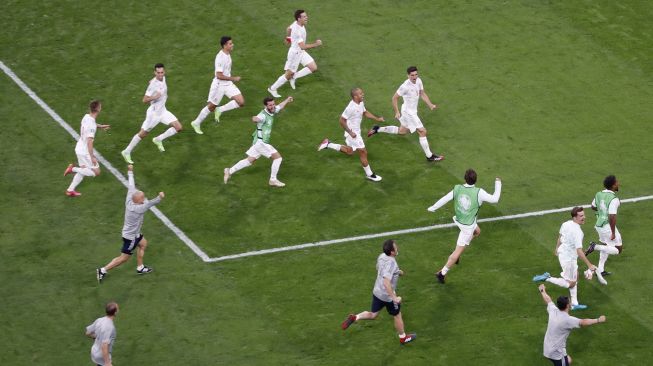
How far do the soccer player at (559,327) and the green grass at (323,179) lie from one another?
4.87ft

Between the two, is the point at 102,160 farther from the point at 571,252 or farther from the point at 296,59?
the point at 571,252

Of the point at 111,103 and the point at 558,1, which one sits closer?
the point at 111,103

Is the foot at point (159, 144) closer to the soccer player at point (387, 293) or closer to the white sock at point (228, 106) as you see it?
the white sock at point (228, 106)

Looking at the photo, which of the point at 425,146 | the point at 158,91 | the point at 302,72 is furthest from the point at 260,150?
the point at 302,72

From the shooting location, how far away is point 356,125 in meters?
34.3

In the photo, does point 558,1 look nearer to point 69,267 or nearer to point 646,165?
point 646,165

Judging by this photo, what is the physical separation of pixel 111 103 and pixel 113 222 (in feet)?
18.7

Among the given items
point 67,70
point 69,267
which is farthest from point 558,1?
point 69,267

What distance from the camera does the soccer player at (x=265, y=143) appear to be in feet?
110

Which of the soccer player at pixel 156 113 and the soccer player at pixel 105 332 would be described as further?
the soccer player at pixel 156 113

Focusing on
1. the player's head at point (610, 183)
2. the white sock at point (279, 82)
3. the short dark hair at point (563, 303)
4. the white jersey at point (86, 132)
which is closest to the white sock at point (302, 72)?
the white sock at point (279, 82)

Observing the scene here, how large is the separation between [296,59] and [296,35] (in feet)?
2.08

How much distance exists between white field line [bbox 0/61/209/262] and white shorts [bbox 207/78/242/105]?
3211 millimetres

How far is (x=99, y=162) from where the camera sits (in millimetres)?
35094
